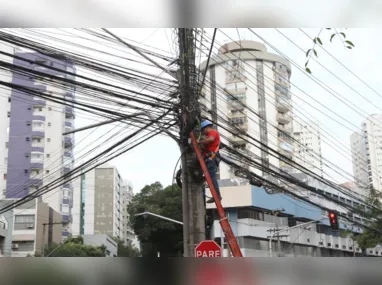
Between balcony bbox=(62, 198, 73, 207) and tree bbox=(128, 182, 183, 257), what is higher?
balcony bbox=(62, 198, 73, 207)

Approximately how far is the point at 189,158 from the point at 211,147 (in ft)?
1.60

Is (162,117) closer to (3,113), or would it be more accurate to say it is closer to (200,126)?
(200,126)

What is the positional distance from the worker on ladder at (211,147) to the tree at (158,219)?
13390 mm

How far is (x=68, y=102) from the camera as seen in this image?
19.9ft

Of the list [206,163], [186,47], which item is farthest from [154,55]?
[206,163]

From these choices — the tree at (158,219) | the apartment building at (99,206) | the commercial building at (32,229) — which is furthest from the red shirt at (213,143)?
the commercial building at (32,229)

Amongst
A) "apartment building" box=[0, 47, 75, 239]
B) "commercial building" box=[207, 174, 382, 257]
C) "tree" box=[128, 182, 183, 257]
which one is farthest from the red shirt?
"commercial building" box=[207, 174, 382, 257]

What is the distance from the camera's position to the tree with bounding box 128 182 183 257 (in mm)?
20125

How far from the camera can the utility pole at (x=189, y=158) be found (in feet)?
20.2

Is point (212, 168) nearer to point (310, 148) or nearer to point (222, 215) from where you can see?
point (222, 215)

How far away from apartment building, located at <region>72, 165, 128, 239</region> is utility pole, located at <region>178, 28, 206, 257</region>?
1490cm

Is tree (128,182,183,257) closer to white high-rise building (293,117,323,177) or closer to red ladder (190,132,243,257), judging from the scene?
white high-rise building (293,117,323,177)

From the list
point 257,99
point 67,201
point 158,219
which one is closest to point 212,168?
Answer: point 158,219

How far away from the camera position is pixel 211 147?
6.07m
